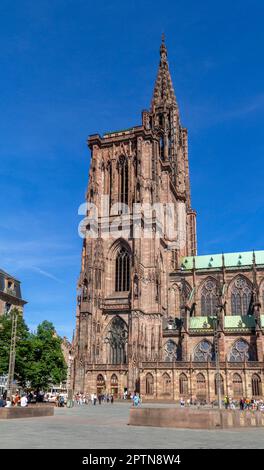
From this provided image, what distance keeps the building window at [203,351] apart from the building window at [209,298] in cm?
901

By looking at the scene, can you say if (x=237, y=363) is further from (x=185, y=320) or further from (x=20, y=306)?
(x=20, y=306)

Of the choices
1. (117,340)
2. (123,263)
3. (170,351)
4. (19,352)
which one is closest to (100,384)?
(117,340)

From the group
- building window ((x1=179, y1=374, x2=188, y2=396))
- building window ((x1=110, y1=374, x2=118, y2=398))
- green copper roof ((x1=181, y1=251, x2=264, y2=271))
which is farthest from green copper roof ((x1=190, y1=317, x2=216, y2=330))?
building window ((x1=110, y1=374, x2=118, y2=398))

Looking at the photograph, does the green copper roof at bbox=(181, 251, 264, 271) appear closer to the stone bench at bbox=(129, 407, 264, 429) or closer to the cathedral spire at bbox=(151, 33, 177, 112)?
the cathedral spire at bbox=(151, 33, 177, 112)

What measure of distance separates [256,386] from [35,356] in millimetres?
28509

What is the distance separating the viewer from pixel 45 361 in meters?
42.7

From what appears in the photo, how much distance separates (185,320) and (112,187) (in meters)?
24.3

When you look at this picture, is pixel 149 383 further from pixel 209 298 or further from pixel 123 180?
pixel 123 180

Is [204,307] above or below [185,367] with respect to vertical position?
above

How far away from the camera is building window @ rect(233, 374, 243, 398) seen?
56.7m

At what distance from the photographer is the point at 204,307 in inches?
2958

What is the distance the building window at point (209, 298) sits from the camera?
244 ft
